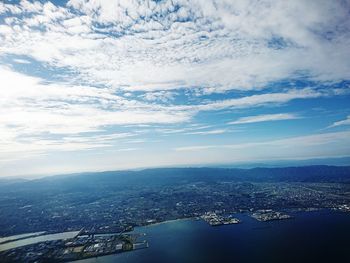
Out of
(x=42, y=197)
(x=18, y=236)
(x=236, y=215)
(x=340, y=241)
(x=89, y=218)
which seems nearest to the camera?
(x=340, y=241)

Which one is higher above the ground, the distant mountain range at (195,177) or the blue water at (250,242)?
the distant mountain range at (195,177)

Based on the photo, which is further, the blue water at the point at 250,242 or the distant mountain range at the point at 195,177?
the distant mountain range at the point at 195,177

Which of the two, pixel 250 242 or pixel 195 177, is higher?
pixel 195 177

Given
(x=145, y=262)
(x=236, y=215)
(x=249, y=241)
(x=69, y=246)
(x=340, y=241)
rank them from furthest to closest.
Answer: (x=236, y=215) → (x=69, y=246) → (x=249, y=241) → (x=340, y=241) → (x=145, y=262)

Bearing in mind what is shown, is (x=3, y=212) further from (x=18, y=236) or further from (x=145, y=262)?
(x=145, y=262)

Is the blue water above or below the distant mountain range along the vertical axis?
below

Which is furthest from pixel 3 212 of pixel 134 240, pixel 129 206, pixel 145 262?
pixel 145 262

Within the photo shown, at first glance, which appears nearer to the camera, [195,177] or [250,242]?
[250,242]

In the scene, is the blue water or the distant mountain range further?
the distant mountain range
